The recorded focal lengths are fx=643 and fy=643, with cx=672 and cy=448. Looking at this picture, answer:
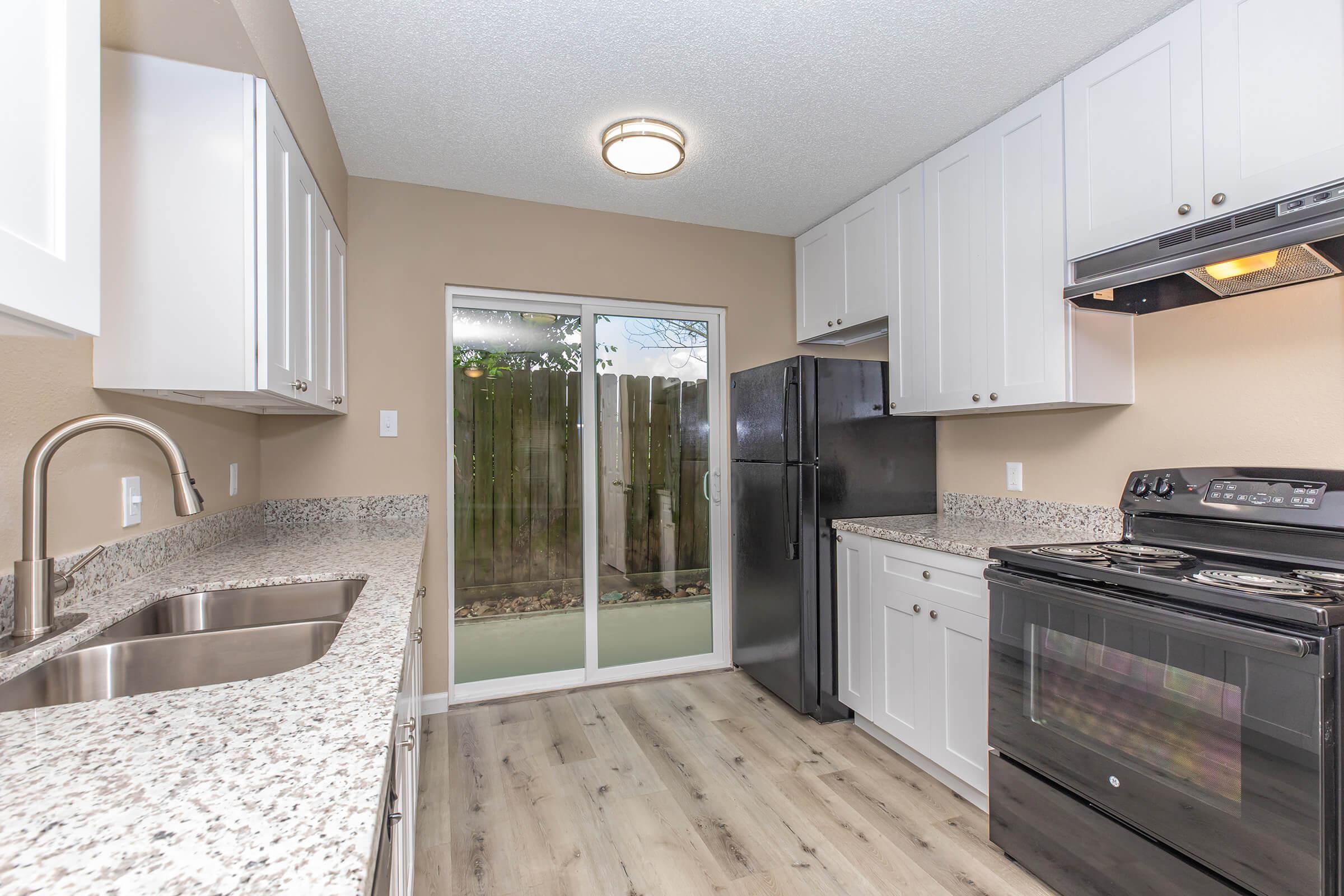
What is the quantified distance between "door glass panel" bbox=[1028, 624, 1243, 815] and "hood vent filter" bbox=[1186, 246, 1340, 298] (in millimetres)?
→ 1078

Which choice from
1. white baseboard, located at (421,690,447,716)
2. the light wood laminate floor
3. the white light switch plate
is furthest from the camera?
white baseboard, located at (421,690,447,716)

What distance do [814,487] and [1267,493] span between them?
149 cm

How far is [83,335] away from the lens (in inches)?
29.8

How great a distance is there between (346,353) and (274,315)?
4.38 feet

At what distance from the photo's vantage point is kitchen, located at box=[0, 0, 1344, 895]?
3.28ft

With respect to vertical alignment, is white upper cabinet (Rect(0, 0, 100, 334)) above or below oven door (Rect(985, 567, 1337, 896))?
above

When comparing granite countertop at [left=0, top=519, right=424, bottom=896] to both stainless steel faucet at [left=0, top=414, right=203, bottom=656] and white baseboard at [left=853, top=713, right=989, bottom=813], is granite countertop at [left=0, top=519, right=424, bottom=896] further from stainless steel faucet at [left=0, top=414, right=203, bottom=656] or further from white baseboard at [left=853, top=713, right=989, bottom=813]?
white baseboard at [left=853, top=713, right=989, bottom=813]

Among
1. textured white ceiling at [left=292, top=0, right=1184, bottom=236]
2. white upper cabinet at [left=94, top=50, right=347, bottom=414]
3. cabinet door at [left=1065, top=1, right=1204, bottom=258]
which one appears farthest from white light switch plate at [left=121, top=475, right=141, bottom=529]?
cabinet door at [left=1065, top=1, right=1204, bottom=258]

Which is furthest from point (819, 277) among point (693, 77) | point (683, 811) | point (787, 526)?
point (683, 811)

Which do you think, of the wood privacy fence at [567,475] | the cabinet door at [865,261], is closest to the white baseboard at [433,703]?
the wood privacy fence at [567,475]

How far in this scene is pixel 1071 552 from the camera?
72.1 inches

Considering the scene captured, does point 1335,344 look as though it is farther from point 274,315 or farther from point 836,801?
point 274,315

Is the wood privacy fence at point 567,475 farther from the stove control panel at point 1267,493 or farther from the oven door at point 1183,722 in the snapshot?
the stove control panel at point 1267,493

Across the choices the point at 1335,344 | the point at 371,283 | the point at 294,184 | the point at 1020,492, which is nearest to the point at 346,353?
the point at 371,283
